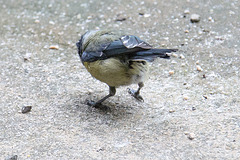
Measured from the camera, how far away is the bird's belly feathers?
3.82 m

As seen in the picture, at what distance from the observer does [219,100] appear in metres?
4.26

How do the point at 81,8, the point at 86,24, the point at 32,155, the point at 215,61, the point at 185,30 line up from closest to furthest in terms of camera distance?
the point at 32,155 < the point at 215,61 < the point at 185,30 < the point at 86,24 < the point at 81,8

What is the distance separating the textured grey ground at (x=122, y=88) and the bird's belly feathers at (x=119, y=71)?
17.6 inches

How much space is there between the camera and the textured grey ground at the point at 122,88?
11.5ft

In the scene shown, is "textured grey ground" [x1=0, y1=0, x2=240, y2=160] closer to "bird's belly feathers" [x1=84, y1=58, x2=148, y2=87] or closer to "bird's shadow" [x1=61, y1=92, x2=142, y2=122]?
"bird's shadow" [x1=61, y1=92, x2=142, y2=122]

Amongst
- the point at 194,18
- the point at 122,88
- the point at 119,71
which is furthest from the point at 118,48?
the point at 194,18

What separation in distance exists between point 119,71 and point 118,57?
155 millimetres

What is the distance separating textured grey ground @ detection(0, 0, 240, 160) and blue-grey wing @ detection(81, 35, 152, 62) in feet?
2.27

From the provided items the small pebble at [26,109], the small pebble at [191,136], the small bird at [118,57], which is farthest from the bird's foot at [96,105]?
the small pebble at [191,136]

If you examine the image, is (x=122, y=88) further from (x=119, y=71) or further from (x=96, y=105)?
(x=119, y=71)

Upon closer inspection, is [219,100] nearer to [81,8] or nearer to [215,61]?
[215,61]

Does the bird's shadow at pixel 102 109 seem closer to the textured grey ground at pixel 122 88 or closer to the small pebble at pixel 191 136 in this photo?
the textured grey ground at pixel 122 88

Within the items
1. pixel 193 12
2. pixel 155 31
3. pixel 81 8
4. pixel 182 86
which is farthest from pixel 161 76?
pixel 81 8

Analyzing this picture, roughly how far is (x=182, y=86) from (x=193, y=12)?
2.14 meters
